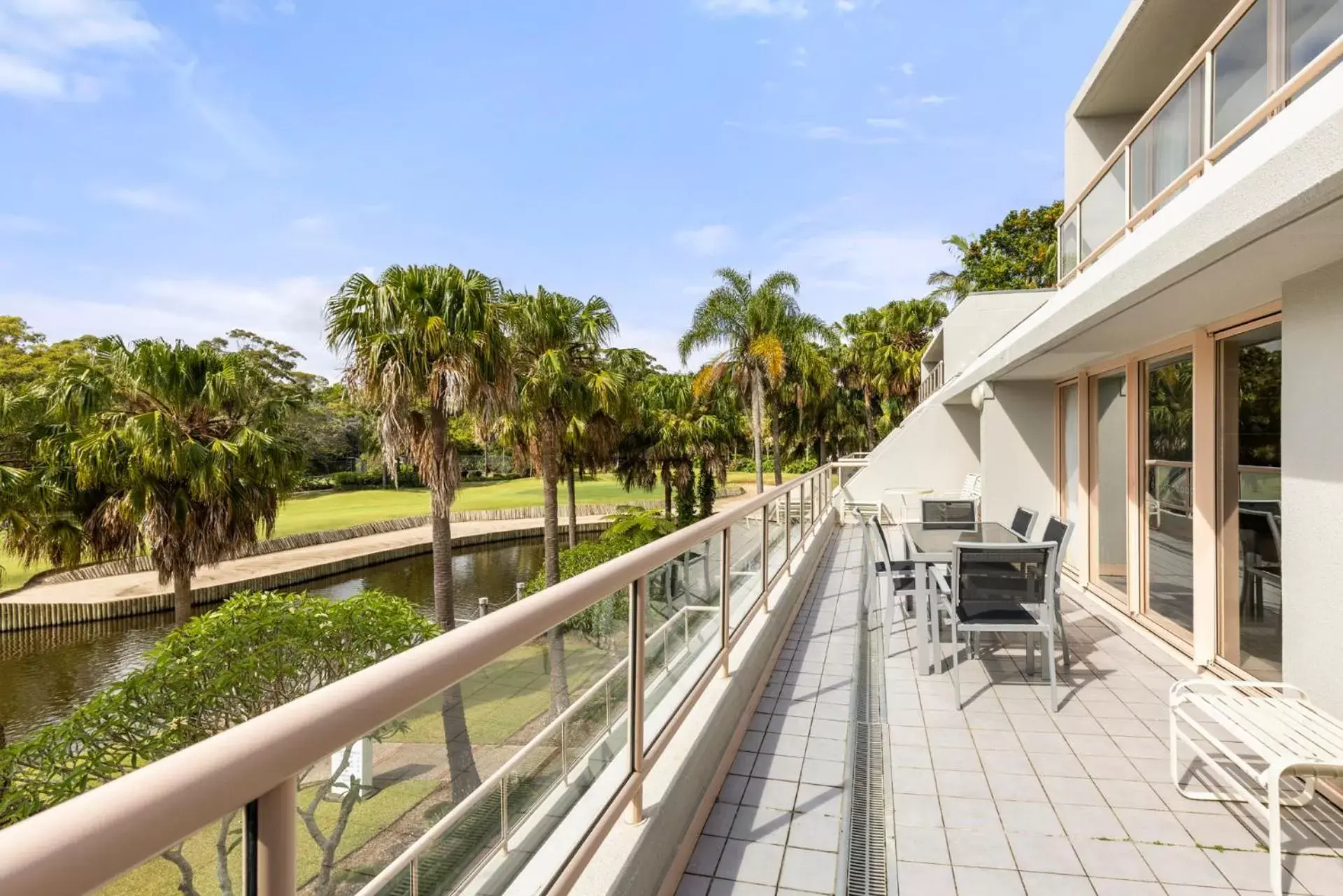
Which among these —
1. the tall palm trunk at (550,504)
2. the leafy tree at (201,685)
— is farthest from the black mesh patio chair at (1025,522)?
the tall palm trunk at (550,504)

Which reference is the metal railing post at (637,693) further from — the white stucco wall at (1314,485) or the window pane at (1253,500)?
the window pane at (1253,500)

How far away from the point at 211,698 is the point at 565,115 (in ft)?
91.2

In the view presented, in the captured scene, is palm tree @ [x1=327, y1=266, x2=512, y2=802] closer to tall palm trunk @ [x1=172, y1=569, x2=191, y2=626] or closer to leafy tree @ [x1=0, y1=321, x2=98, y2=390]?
tall palm trunk @ [x1=172, y1=569, x2=191, y2=626]

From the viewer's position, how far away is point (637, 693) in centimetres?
216

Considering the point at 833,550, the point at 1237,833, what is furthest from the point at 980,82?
the point at 1237,833

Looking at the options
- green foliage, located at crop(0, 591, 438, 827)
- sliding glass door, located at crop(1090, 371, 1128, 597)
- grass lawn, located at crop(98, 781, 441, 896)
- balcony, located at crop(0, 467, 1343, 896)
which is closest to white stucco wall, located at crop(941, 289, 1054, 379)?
sliding glass door, located at crop(1090, 371, 1128, 597)

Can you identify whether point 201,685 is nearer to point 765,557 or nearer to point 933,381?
point 765,557

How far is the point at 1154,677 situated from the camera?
14.9 feet

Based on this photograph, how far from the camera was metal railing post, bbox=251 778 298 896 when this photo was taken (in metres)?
0.75

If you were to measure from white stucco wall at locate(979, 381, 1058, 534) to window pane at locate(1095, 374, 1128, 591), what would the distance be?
156 cm

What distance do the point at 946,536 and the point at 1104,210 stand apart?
10.2 ft

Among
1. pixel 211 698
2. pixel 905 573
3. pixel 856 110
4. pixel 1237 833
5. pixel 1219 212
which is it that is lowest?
pixel 211 698

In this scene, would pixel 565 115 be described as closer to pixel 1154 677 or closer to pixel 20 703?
pixel 20 703

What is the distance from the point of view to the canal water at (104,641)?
14984mm
